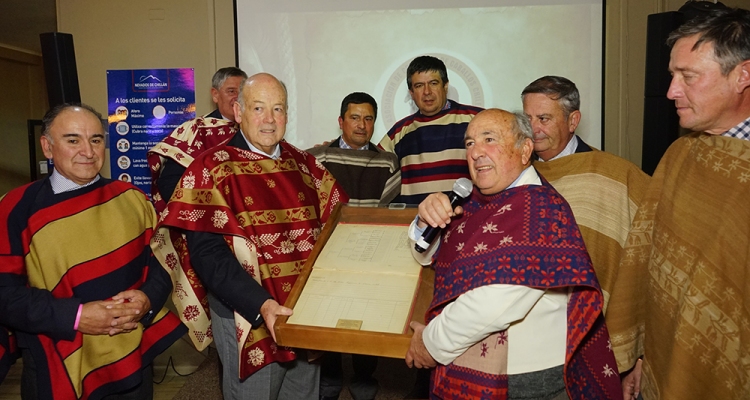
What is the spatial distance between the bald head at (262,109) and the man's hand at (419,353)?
35.8 inches

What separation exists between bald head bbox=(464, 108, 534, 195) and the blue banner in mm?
3403

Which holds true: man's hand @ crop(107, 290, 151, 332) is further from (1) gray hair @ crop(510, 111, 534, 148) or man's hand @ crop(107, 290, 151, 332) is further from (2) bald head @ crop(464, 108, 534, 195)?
(1) gray hair @ crop(510, 111, 534, 148)

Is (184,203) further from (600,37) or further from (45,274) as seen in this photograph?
(600,37)

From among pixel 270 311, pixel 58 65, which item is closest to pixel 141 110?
pixel 58 65

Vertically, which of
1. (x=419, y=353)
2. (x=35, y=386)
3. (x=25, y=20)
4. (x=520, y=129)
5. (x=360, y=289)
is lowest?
(x=35, y=386)

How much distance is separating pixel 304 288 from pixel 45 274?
90cm

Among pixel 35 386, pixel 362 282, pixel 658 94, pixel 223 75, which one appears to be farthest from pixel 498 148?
pixel 223 75

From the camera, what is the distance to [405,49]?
14.4 ft

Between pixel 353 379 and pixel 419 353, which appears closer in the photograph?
pixel 419 353

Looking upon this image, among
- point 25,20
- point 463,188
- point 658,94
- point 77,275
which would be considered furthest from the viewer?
point 25,20

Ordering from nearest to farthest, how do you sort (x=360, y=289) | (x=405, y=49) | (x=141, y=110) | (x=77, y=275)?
(x=360, y=289)
(x=77, y=275)
(x=405, y=49)
(x=141, y=110)

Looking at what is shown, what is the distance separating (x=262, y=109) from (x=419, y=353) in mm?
1052

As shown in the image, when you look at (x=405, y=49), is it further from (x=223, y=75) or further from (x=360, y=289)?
(x=360, y=289)

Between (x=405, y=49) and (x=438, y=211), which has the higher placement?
(x=405, y=49)
